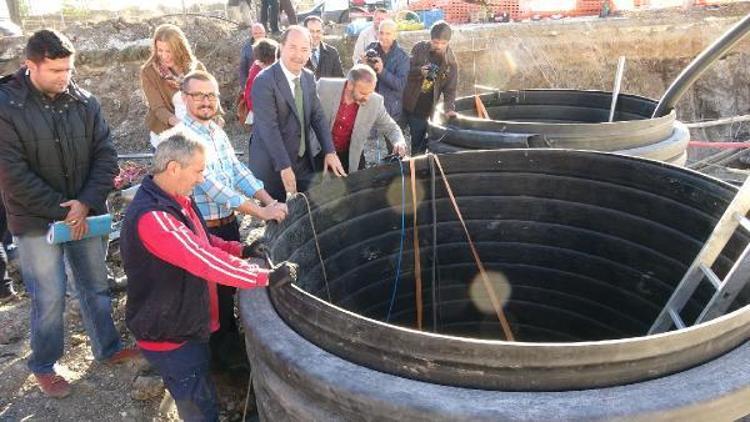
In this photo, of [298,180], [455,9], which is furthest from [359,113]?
[455,9]

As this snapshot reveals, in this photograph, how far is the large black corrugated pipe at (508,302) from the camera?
1508 millimetres

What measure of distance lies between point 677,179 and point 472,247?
55.2 inches

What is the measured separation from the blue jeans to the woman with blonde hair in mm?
1093

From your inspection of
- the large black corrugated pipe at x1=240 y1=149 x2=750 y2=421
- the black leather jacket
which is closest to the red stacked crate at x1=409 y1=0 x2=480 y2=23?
the large black corrugated pipe at x1=240 y1=149 x2=750 y2=421

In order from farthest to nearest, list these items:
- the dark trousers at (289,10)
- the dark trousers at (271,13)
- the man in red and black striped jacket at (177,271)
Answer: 1. the dark trousers at (271,13)
2. the dark trousers at (289,10)
3. the man in red and black striped jacket at (177,271)

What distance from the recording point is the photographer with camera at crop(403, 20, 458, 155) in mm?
5375

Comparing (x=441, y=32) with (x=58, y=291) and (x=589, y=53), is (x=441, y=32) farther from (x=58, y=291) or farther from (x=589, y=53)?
(x=589, y=53)

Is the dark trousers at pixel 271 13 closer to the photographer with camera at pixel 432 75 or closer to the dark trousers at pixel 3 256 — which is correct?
the photographer with camera at pixel 432 75

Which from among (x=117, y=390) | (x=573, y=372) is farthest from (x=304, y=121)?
(x=573, y=372)

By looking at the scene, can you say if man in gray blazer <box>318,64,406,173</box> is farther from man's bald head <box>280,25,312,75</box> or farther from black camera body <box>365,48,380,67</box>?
black camera body <box>365,48,380,67</box>

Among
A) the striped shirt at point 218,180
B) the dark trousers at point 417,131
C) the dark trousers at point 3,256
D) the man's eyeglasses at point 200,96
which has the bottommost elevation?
the dark trousers at point 3,256

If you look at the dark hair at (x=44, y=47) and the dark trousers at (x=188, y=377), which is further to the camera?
the dark hair at (x=44, y=47)

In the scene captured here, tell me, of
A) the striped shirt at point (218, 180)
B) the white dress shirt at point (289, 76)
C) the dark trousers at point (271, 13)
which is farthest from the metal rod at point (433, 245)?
the dark trousers at point (271, 13)

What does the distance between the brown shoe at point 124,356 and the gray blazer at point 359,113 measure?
193 cm
